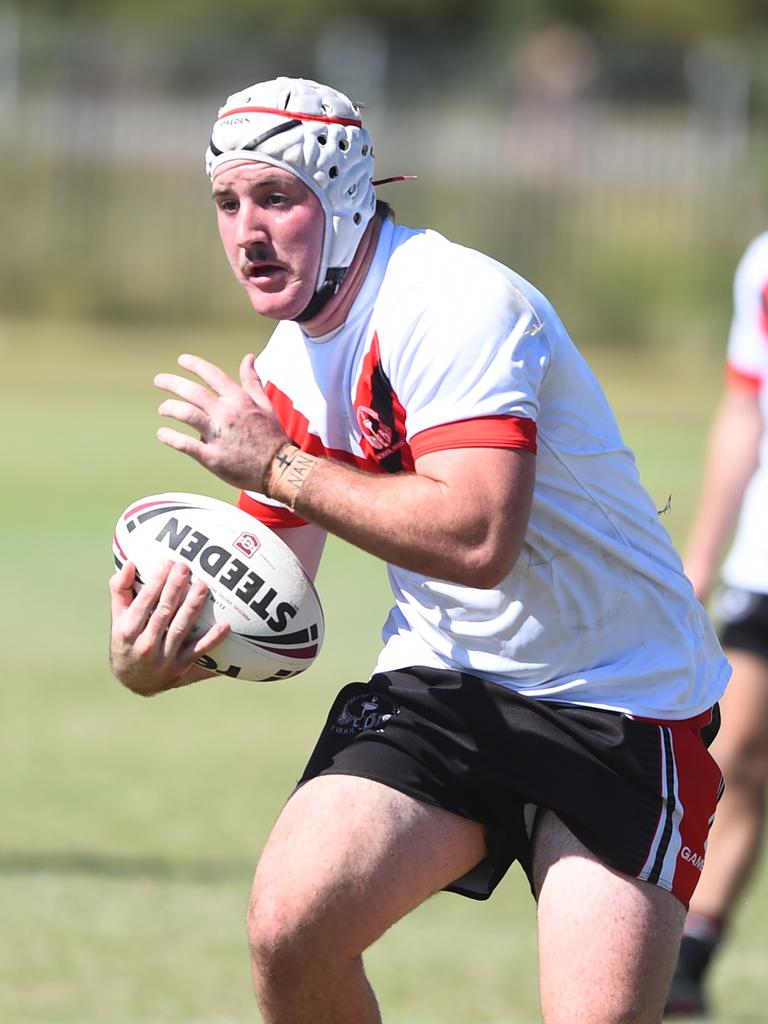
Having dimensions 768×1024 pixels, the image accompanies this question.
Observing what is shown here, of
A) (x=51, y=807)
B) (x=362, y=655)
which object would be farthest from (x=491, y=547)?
(x=362, y=655)

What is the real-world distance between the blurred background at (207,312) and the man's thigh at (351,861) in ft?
8.74

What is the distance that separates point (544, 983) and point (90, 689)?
6.93 meters

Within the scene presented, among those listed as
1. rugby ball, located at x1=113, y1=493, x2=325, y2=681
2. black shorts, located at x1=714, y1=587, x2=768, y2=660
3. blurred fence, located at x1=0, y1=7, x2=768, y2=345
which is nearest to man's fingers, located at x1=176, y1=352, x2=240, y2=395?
rugby ball, located at x1=113, y1=493, x2=325, y2=681

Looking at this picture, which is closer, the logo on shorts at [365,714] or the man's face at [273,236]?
the man's face at [273,236]

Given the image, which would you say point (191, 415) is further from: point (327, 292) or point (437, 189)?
point (437, 189)

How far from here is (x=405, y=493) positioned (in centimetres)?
401

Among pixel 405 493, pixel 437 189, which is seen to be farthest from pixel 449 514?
pixel 437 189

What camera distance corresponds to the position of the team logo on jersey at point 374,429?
430 cm

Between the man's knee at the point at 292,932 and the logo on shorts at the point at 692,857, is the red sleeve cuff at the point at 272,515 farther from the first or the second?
the logo on shorts at the point at 692,857

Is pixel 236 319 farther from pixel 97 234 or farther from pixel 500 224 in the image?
pixel 500 224

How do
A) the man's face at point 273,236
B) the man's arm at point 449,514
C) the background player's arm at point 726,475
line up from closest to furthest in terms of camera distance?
the man's arm at point 449,514 → the man's face at point 273,236 → the background player's arm at point 726,475

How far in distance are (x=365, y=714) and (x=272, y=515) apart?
59cm

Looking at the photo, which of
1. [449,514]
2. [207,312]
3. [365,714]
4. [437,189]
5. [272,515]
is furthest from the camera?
[437,189]

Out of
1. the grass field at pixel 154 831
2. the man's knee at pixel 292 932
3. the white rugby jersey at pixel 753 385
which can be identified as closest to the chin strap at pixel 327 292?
the man's knee at pixel 292 932
